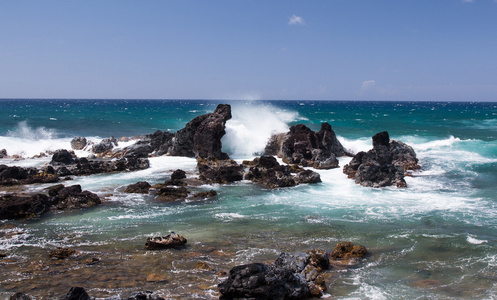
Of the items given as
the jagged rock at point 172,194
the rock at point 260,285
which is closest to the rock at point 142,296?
the rock at point 260,285

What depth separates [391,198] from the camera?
1956 centimetres

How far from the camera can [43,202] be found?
16.5 m

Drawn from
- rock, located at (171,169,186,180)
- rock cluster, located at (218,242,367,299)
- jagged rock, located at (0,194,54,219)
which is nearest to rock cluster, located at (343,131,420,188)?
rock, located at (171,169,186,180)

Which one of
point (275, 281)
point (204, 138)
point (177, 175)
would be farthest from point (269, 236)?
point (204, 138)

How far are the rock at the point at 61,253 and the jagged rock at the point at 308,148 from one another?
61.7ft

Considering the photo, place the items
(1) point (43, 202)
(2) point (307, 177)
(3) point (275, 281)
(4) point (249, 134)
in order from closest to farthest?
(3) point (275, 281) < (1) point (43, 202) < (2) point (307, 177) < (4) point (249, 134)

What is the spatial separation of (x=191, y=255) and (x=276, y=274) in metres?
3.75

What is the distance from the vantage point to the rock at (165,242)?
12102 millimetres

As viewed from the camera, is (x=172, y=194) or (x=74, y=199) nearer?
(x=74, y=199)

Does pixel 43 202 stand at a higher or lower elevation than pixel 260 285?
lower

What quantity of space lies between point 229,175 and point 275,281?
587 inches

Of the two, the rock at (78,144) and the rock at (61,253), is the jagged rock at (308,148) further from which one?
the rock at (61,253)

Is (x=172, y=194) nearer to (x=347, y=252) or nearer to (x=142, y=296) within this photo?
(x=347, y=252)

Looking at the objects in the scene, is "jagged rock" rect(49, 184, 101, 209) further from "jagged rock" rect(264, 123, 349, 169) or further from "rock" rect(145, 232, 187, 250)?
"jagged rock" rect(264, 123, 349, 169)
